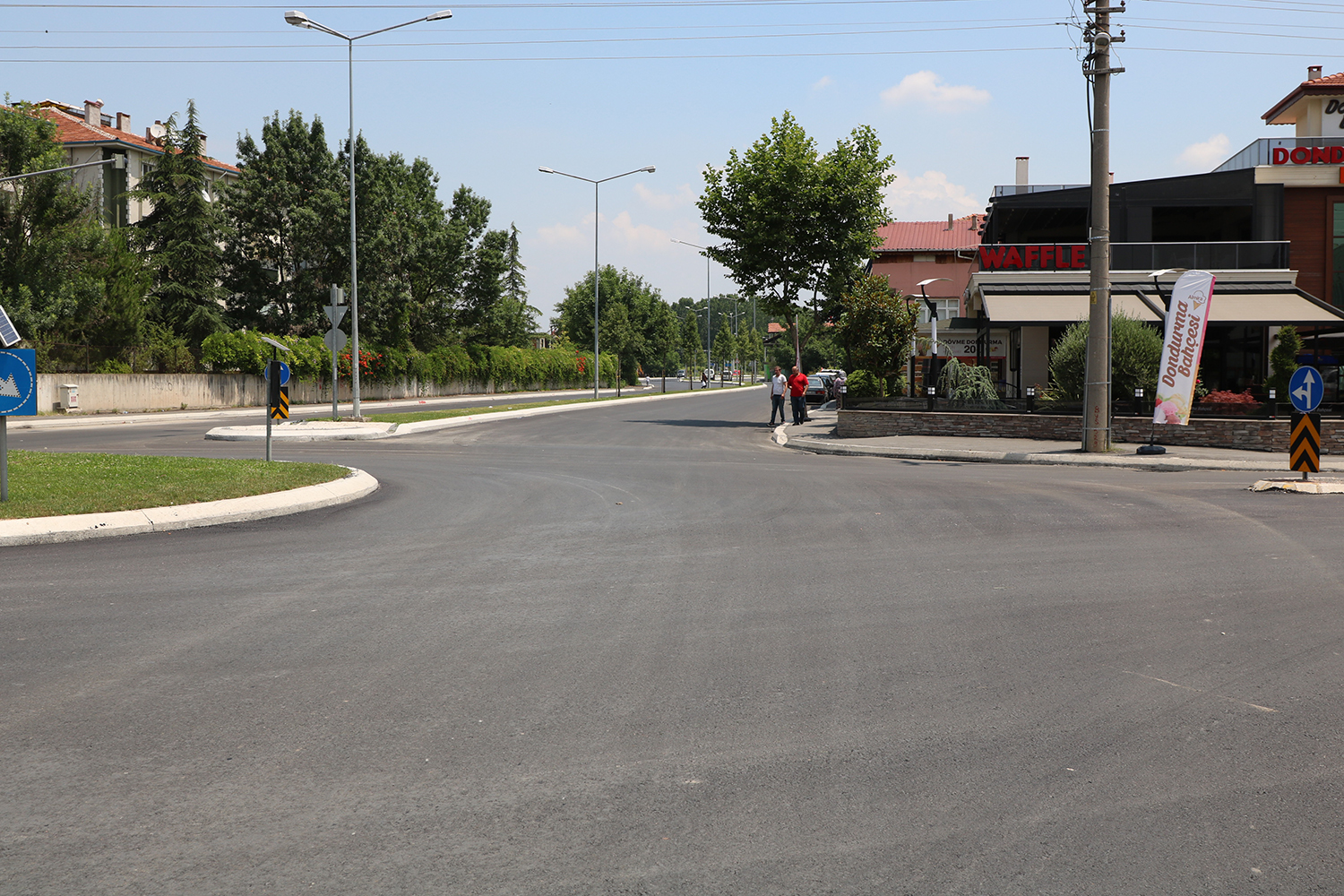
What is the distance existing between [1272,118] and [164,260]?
162ft

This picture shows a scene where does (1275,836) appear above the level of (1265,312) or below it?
below

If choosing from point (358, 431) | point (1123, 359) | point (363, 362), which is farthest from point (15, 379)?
point (363, 362)

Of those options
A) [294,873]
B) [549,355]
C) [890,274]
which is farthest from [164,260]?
[294,873]

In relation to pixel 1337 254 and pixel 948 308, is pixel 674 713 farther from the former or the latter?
pixel 948 308

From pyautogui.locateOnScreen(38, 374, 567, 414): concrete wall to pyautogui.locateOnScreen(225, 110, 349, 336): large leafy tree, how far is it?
5686 mm

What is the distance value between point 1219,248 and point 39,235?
1684 inches

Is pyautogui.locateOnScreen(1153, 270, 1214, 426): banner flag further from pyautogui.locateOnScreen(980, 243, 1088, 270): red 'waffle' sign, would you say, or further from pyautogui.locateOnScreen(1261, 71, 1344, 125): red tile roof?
pyautogui.locateOnScreen(1261, 71, 1344, 125): red tile roof

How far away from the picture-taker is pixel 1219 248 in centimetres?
3509

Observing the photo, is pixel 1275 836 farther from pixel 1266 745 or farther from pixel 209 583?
pixel 209 583

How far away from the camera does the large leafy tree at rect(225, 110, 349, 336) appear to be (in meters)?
54.3

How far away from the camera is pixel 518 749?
4.61 m

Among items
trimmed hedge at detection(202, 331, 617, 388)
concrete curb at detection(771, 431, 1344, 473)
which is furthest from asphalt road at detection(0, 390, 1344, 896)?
trimmed hedge at detection(202, 331, 617, 388)

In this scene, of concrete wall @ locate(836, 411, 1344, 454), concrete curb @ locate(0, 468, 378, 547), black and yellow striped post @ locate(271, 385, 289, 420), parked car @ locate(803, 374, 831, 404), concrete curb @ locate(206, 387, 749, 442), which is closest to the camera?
concrete curb @ locate(0, 468, 378, 547)

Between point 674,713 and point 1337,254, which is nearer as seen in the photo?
point 674,713
